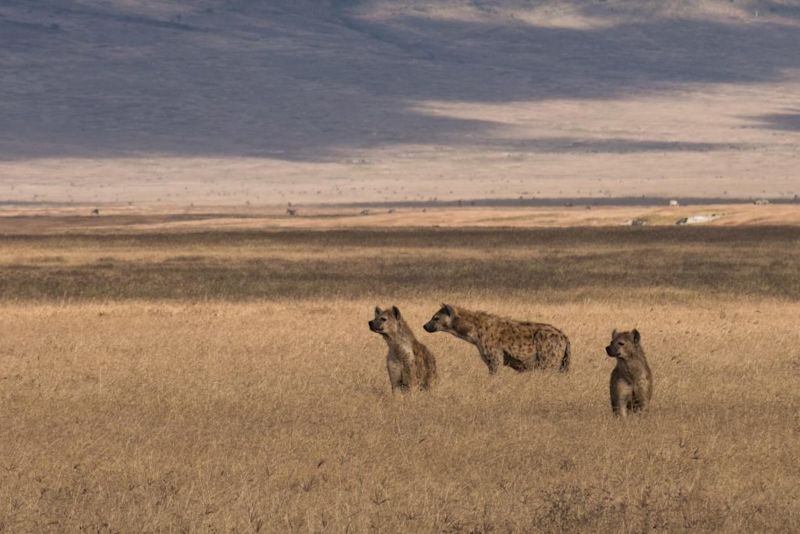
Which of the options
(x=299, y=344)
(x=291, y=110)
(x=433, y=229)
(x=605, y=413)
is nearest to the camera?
(x=605, y=413)

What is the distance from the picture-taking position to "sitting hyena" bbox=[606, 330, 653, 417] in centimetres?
1432

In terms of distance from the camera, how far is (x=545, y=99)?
184 meters

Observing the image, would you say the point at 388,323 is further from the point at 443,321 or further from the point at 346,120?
the point at 346,120

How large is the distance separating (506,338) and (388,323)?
1925mm

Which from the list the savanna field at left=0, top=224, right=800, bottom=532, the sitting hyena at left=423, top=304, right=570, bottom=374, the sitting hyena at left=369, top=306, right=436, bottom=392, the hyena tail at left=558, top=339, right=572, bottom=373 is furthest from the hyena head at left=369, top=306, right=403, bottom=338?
the hyena tail at left=558, top=339, right=572, bottom=373

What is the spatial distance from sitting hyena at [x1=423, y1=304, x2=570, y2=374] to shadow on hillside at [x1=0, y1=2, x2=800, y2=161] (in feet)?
470

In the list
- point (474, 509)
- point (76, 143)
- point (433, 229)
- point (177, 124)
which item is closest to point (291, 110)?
point (177, 124)

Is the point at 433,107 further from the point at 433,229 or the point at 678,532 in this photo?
the point at 678,532

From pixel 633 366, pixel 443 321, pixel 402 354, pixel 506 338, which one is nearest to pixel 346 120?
pixel 443 321

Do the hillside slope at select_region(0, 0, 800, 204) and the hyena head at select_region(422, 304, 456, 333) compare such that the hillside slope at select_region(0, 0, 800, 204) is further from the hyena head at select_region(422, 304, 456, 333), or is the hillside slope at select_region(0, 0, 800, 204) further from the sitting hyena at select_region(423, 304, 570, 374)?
the sitting hyena at select_region(423, 304, 570, 374)

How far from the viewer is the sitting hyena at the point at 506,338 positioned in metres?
17.5

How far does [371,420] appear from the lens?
Answer: 589 inches

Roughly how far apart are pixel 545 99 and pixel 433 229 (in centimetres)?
11357

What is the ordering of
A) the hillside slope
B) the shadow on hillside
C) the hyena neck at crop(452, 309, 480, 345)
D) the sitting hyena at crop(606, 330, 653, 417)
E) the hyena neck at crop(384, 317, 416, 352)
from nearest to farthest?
1. the sitting hyena at crop(606, 330, 653, 417)
2. the hyena neck at crop(384, 317, 416, 352)
3. the hyena neck at crop(452, 309, 480, 345)
4. the hillside slope
5. the shadow on hillside
